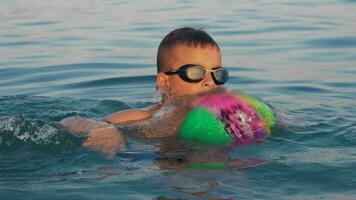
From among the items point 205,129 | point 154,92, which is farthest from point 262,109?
point 154,92

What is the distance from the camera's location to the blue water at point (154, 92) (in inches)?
163

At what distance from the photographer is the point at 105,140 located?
5.02 m

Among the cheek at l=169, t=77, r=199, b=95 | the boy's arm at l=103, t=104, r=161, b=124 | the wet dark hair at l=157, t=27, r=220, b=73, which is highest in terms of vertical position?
the wet dark hair at l=157, t=27, r=220, b=73

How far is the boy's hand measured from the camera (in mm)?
4938

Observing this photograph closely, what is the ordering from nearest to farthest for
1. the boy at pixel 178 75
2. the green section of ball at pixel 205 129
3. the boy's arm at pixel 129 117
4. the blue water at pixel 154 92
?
1. the blue water at pixel 154 92
2. the green section of ball at pixel 205 129
3. the boy at pixel 178 75
4. the boy's arm at pixel 129 117

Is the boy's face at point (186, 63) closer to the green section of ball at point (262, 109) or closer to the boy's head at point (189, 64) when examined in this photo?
the boy's head at point (189, 64)

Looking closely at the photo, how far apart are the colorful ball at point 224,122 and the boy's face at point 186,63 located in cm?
29

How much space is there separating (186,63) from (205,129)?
0.74 meters

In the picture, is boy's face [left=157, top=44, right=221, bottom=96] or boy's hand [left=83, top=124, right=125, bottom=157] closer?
boy's hand [left=83, top=124, right=125, bottom=157]

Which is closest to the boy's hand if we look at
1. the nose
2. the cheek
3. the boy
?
the boy

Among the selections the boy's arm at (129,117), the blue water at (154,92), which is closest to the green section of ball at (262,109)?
the blue water at (154,92)

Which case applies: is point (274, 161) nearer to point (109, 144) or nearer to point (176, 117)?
point (176, 117)

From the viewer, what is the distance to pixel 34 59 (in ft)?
35.3

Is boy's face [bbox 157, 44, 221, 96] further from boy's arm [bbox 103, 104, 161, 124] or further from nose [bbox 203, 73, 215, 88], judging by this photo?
boy's arm [bbox 103, 104, 161, 124]
